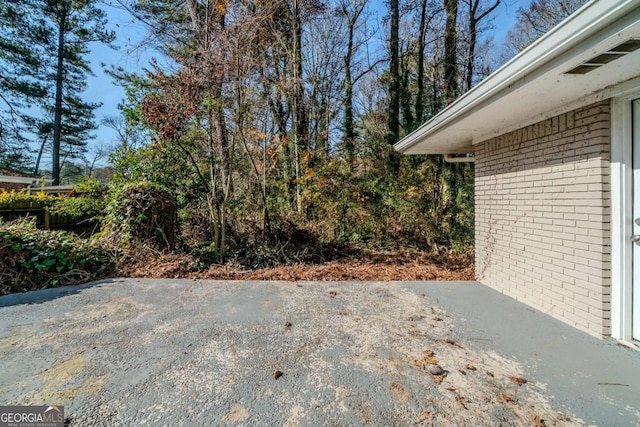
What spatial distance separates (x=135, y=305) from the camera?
3.16 metres

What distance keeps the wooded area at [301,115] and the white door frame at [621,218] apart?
A: 13.5ft

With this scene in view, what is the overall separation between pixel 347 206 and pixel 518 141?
3973 millimetres

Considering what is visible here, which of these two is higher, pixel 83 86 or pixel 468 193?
pixel 83 86

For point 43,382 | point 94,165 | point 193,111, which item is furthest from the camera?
point 94,165

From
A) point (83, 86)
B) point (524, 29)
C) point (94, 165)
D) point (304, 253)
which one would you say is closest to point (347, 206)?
point (304, 253)

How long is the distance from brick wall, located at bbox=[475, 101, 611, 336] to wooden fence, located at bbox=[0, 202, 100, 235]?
677 cm

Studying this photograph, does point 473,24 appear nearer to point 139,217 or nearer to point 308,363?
point 139,217

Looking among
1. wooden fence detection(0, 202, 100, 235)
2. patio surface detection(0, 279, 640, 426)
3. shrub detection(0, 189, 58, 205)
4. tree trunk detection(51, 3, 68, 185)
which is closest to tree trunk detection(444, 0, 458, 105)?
patio surface detection(0, 279, 640, 426)

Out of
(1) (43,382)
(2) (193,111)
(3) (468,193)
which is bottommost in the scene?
(1) (43,382)

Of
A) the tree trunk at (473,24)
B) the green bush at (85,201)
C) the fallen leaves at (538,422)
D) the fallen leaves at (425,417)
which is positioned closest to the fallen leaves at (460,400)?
A: the fallen leaves at (425,417)

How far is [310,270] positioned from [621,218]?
3.73 meters

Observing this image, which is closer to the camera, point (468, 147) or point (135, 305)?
point (135, 305)

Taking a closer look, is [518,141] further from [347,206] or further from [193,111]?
[193,111]

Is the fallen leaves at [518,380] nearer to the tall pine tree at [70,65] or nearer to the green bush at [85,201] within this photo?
the green bush at [85,201]
